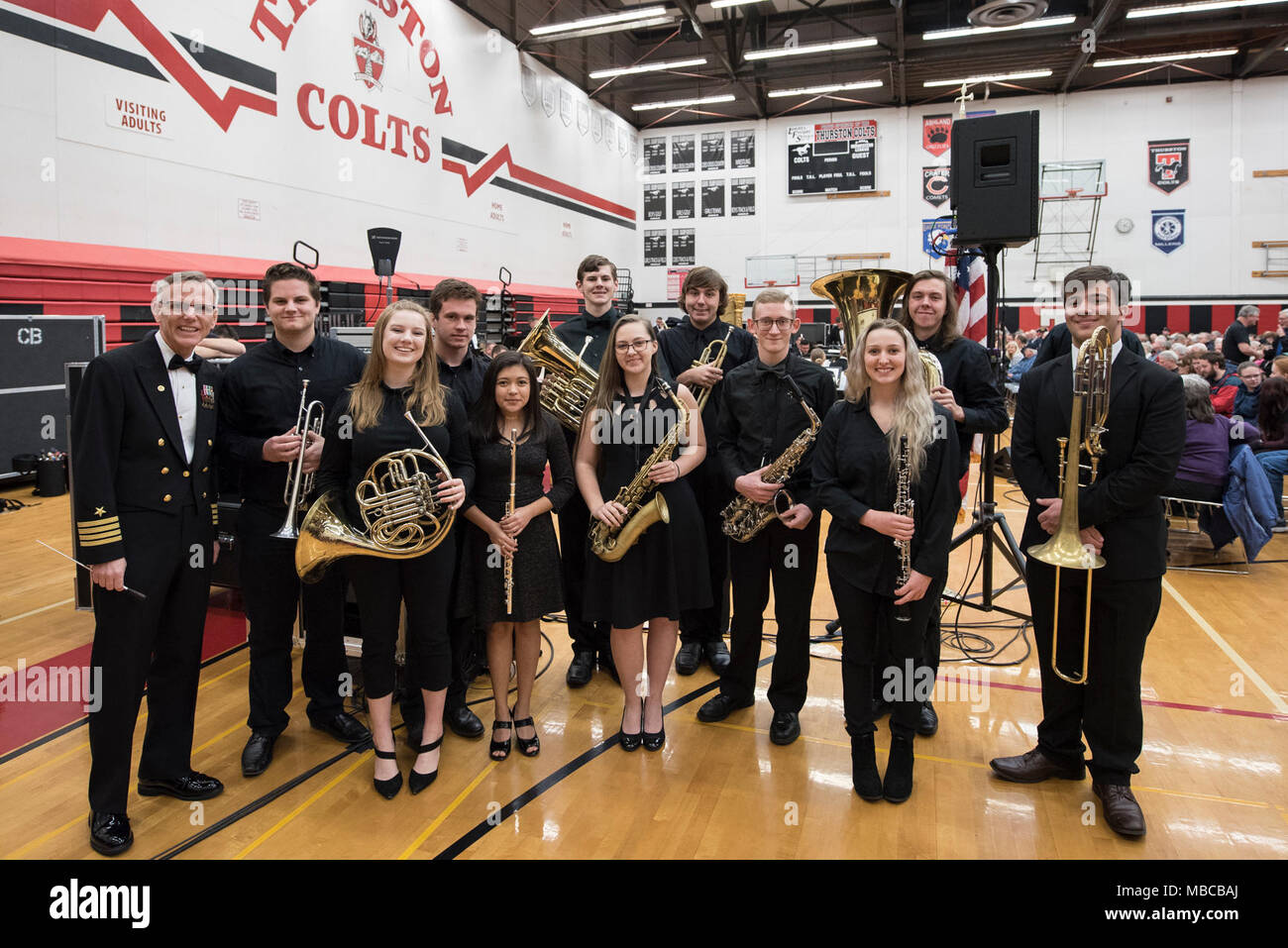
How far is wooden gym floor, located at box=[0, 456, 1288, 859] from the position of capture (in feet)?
9.41

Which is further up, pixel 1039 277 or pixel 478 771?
pixel 1039 277

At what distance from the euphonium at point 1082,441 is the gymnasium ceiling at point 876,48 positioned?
1436 centimetres

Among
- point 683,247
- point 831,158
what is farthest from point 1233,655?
point 683,247

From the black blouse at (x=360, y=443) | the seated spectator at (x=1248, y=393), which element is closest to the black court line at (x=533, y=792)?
the black blouse at (x=360, y=443)

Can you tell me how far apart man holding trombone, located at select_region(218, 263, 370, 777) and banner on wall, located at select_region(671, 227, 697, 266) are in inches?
786

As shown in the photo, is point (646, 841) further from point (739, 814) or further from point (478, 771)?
point (478, 771)

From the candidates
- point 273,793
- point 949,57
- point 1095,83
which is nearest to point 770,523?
point 273,793

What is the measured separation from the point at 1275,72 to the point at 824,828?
22732 millimetres

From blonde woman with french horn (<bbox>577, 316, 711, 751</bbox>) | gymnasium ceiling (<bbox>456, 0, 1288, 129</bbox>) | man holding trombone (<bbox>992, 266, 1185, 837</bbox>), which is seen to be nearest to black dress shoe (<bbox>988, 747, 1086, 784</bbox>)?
man holding trombone (<bbox>992, 266, 1185, 837</bbox>)

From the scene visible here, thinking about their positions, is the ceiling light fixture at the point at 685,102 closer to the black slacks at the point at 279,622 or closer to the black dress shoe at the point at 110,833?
the black slacks at the point at 279,622

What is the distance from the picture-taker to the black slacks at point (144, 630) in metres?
2.84

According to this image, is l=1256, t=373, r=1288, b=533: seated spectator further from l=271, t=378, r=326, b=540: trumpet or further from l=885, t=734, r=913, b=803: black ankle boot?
l=271, t=378, r=326, b=540: trumpet

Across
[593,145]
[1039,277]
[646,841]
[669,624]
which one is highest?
[593,145]

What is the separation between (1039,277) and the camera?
63.5 feet
